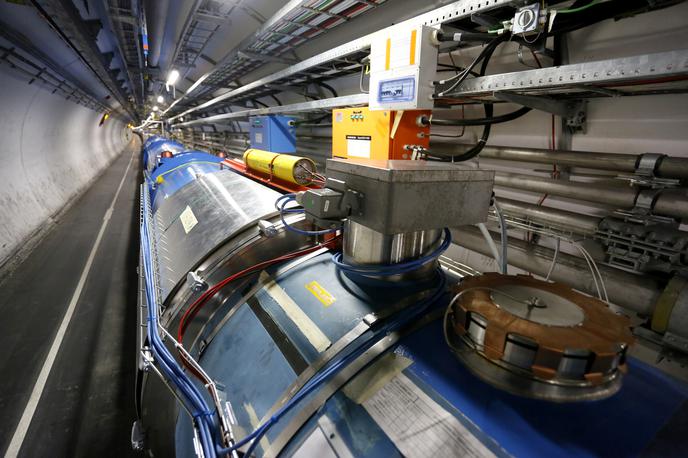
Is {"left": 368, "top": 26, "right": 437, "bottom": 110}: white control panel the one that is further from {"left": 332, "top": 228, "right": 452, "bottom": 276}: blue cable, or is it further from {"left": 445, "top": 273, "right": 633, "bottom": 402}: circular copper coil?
{"left": 445, "top": 273, "right": 633, "bottom": 402}: circular copper coil

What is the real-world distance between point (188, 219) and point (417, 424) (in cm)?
158

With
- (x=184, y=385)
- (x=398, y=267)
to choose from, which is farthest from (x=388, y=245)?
(x=184, y=385)

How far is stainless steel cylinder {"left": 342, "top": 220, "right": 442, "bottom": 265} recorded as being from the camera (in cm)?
93

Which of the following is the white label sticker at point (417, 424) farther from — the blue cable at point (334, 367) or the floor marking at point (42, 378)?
the floor marking at point (42, 378)

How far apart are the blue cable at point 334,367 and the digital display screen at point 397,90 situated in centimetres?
86

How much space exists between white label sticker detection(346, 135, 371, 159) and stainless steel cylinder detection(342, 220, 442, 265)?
2.81 ft

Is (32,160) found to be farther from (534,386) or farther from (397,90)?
→ (534,386)

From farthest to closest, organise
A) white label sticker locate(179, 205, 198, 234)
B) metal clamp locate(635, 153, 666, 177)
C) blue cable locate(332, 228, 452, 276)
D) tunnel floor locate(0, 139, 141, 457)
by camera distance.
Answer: tunnel floor locate(0, 139, 141, 457) → white label sticker locate(179, 205, 198, 234) → metal clamp locate(635, 153, 666, 177) → blue cable locate(332, 228, 452, 276)

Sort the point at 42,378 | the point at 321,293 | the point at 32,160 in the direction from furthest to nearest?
the point at 32,160 → the point at 42,378 → the point at 321,293

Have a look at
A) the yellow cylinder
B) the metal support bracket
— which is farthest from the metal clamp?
the yellow cylinder

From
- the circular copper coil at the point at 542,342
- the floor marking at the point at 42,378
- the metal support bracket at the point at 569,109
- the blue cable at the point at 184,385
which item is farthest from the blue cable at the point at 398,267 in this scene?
the floor marking at the point at 42,378

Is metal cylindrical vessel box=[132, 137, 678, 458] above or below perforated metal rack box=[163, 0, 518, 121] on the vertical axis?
below

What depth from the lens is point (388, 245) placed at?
0.93 meters

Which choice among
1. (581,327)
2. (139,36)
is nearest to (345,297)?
(581,327)
